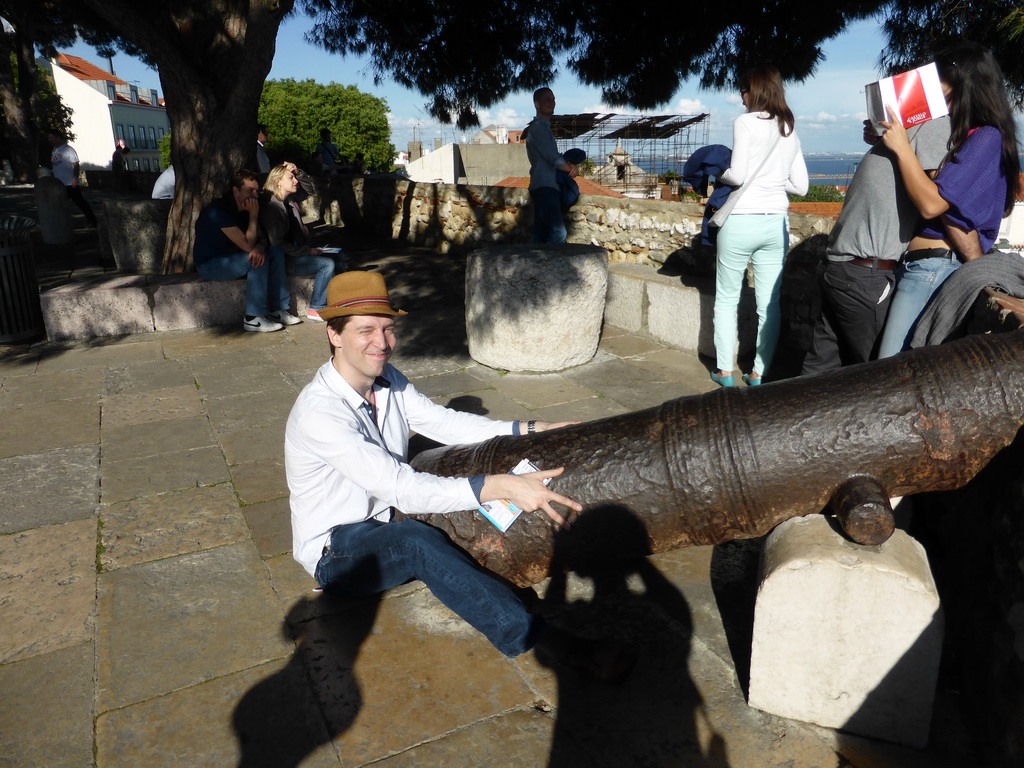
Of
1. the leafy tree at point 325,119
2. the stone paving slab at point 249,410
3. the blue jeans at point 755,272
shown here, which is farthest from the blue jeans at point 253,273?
the leafy tree at point 325,119

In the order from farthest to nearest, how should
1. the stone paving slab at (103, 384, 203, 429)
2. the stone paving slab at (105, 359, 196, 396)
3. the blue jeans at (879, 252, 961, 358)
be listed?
the stone paving slab at (105, 359, 196, 396) → the stone paving slab at (103, 384, 203, 429) → the blue jeans at (879, 252, 961, 358)

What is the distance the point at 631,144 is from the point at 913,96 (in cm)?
3020

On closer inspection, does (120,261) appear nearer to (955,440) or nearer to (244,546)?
(244,546)

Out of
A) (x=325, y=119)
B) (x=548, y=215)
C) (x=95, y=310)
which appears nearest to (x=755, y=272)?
(x=548, y=215)

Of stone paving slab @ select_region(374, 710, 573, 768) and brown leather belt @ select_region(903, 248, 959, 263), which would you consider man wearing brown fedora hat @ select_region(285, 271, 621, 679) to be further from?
brown leather belt @ select_region(903, 248, 959, 263)

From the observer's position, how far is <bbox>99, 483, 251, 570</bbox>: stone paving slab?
3.56 meters

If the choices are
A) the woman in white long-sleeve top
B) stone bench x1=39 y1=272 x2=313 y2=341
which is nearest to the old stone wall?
the woman in white long-sleeve top

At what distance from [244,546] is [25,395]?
325 cm

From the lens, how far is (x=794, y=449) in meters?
2.43

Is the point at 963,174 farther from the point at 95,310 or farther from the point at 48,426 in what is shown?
the point at 95,310

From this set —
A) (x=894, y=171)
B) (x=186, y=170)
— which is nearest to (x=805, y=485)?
(x=894, y=171)

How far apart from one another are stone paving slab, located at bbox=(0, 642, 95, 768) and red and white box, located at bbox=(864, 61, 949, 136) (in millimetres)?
3866

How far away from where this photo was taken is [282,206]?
760cm

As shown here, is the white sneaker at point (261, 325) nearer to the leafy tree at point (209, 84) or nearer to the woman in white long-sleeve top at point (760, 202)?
the leafy tree at point (209, 84)
